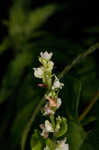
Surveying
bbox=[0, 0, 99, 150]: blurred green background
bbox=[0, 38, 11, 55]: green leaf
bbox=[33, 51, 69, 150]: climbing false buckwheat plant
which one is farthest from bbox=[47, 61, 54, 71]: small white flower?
bbox=[0, 38, 11, 55]: green leaf

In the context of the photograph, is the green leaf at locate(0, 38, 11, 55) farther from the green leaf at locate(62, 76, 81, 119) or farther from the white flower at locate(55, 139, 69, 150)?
the white flower at locate(55, 139, 69, 150)

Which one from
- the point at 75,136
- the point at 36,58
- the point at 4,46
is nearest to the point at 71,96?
the point at 75,136

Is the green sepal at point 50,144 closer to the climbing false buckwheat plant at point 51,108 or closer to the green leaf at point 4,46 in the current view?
the climbing false buckwheat plant at point 51,108

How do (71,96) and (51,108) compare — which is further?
(71,96)

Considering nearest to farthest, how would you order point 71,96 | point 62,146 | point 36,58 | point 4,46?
point 62,146 → point 71,96 → point 36,58 → point 4,46

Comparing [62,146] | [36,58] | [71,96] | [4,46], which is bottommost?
[62,146]

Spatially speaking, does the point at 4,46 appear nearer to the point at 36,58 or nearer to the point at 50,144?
the point at 36,58
